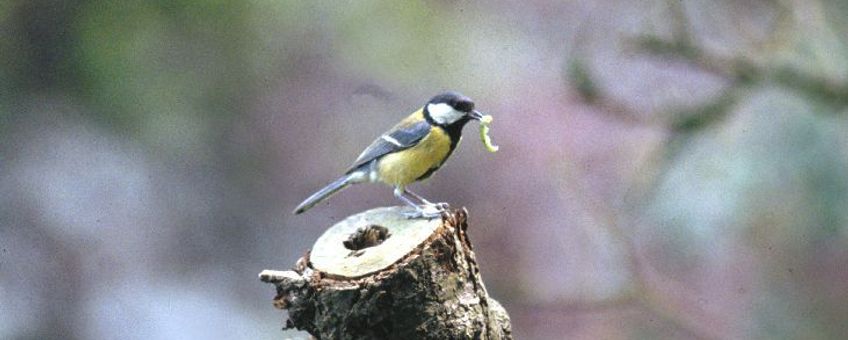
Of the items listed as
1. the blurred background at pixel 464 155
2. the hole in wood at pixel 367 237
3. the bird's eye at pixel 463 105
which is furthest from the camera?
the blurred background at pixel 464 155

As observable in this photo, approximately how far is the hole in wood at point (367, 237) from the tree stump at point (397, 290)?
57mm

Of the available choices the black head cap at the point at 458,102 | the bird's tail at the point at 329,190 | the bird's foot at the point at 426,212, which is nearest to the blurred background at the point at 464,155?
the bird's tail at the point at 329,190

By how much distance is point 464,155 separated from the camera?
1.63 meters

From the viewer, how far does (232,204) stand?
5.29ft

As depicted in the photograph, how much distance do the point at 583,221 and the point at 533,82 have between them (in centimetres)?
27

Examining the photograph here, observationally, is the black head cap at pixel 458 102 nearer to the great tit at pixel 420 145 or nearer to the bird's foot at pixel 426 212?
the great tit at pixel 420 145

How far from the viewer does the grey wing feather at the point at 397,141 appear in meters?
1.41

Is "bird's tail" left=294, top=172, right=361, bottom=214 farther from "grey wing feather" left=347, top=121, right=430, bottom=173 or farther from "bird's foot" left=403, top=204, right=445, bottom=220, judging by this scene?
"bird's foot" left=403, top=204, right=445, bottom=220

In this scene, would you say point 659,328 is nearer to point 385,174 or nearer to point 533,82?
point 533,82

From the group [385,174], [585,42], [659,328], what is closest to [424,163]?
[385,174]

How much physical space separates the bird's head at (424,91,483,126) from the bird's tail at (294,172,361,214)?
163mm

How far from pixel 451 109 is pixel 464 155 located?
0.24 m

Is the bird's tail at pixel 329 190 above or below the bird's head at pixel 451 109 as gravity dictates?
below

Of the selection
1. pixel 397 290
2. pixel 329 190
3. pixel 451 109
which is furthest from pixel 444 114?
pixel 397 290
